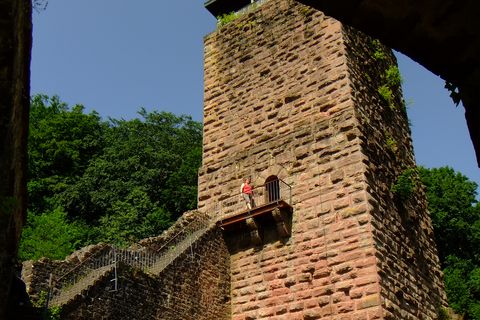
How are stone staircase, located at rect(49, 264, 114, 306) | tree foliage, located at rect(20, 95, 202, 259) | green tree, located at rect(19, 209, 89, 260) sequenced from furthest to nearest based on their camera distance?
tree foliage, located at rect(20, 95, 202, 259)
green tree, located at rect(19, 209, 89, 260)
stone staircase, located at rect(49, 264, 114, 306)

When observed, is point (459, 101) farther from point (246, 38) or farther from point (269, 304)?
point (246, 38)

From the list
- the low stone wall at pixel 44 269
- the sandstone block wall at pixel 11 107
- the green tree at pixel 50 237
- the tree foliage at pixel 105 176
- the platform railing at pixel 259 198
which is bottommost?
the sandstone block wall at pixel 11 107

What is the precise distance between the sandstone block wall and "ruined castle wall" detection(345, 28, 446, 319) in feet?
20.1

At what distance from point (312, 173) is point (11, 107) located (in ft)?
25.2

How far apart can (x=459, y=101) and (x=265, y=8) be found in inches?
421

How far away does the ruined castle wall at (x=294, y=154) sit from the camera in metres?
9.30

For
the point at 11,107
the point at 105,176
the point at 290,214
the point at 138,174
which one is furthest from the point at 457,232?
the point at 11,107

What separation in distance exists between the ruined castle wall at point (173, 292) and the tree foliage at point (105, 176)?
13.6m

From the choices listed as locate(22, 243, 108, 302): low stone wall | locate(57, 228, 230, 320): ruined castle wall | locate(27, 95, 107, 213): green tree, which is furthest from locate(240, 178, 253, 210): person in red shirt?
locate(27, 95, 107, 213): green tree

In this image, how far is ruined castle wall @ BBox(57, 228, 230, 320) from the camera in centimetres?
810

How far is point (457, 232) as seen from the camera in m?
26.2

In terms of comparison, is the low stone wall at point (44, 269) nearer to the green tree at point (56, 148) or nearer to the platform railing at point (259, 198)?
the platform railing at point (259, 198)

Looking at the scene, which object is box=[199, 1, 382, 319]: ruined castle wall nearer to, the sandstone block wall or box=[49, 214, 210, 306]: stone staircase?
box=[49, 214, 210, 306]: stone staircase

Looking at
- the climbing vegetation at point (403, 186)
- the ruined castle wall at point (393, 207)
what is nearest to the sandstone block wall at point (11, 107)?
the ruined castle wall at point (393, 207)
